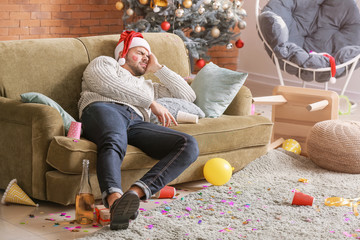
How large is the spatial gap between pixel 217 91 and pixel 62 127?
3.48ft

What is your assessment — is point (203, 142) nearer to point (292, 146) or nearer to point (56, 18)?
point (292, 146)

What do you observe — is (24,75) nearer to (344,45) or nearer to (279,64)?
(279,64)

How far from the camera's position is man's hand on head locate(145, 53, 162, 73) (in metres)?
3.35

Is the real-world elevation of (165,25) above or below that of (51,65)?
above

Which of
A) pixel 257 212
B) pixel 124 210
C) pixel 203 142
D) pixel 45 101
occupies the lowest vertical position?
pixel 257 212

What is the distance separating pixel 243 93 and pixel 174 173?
39.9 inches

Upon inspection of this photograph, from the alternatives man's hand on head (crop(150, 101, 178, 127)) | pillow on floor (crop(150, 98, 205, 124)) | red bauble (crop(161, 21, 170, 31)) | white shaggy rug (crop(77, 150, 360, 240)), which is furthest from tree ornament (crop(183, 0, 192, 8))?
man's hand on head (crop(150, 101, 178, 127))

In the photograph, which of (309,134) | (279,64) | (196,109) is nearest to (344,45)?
(279,64)

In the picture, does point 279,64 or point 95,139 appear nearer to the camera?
point 95,139

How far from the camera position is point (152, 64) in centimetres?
335

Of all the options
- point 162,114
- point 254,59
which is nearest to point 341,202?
point 162,114

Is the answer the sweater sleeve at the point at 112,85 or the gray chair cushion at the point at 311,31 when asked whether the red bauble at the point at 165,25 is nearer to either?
the gray chair cushion at the point at 311,31

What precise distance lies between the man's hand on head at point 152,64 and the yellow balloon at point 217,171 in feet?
2.06

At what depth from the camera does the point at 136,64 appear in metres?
3.25
